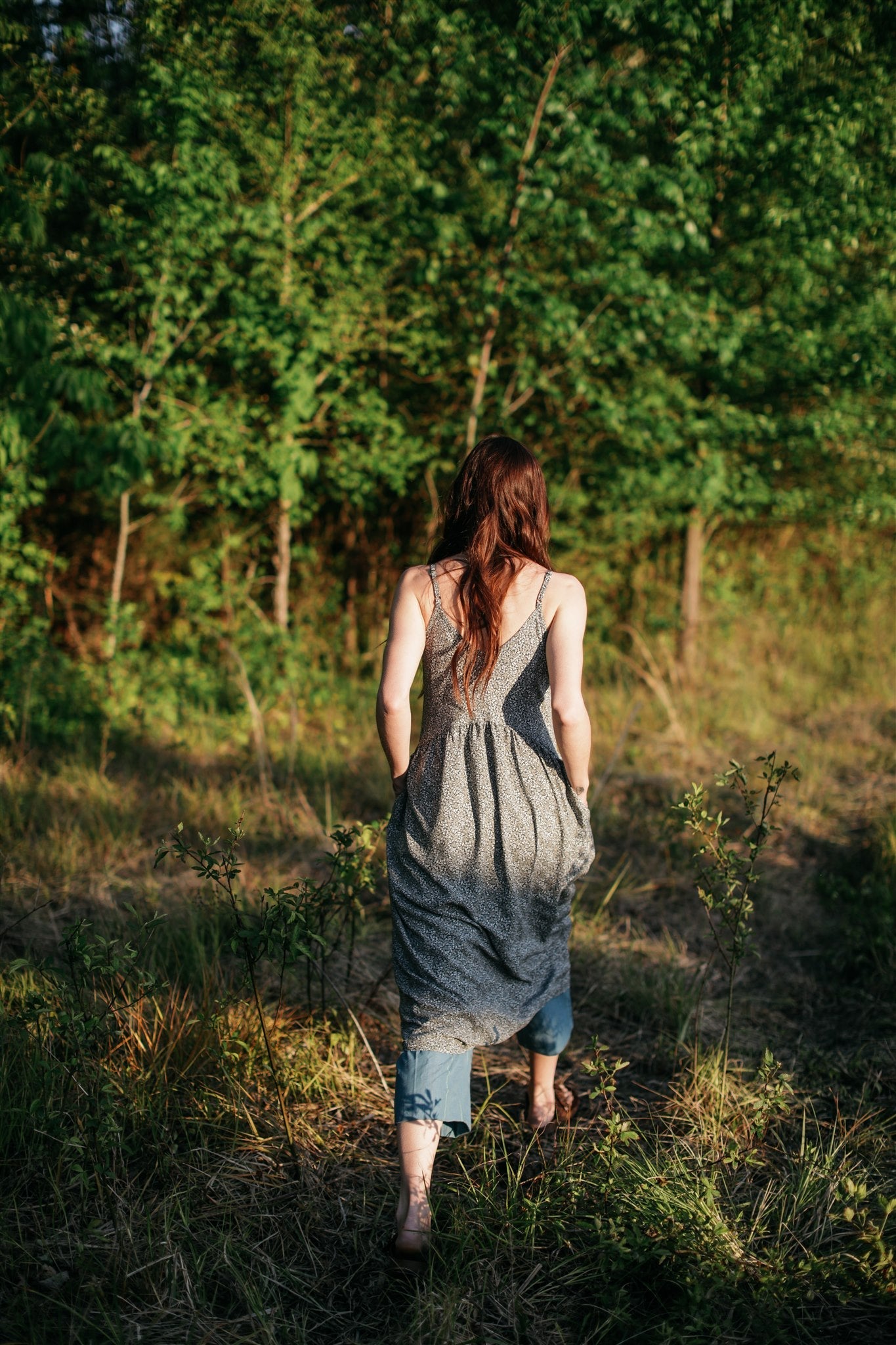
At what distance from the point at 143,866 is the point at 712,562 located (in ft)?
20.1

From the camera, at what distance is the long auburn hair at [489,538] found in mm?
1914

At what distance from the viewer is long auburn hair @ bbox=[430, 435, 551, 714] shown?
191 centimetres

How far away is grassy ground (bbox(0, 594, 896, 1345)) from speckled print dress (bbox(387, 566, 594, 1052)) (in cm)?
38

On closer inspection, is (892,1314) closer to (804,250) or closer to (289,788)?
(289,788)

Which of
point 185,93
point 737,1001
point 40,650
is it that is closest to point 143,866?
point 40,650

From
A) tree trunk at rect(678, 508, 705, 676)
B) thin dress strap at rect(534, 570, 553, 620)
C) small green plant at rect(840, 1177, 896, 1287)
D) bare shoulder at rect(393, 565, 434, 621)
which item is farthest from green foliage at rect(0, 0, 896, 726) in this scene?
small green plant at rect(840, 1177, 896, 1287)

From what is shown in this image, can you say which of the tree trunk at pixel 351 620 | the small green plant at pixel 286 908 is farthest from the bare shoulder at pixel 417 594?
the tree trunk at pixel 351 620

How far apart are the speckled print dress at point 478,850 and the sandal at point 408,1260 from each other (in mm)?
400

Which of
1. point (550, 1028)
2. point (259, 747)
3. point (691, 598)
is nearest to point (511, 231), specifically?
point (259, 747)

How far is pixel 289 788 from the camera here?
4.23 meters

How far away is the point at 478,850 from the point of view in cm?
192

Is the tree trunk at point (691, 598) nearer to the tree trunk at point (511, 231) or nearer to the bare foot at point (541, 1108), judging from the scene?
the tree trunk at point (511, 231)

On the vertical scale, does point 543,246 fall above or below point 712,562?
above

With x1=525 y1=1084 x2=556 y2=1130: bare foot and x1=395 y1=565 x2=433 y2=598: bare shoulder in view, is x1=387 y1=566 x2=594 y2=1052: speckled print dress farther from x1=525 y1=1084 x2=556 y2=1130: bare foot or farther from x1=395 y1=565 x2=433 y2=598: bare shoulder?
x1=525 y1=1084 x2=556 y2=1130: bare foot
